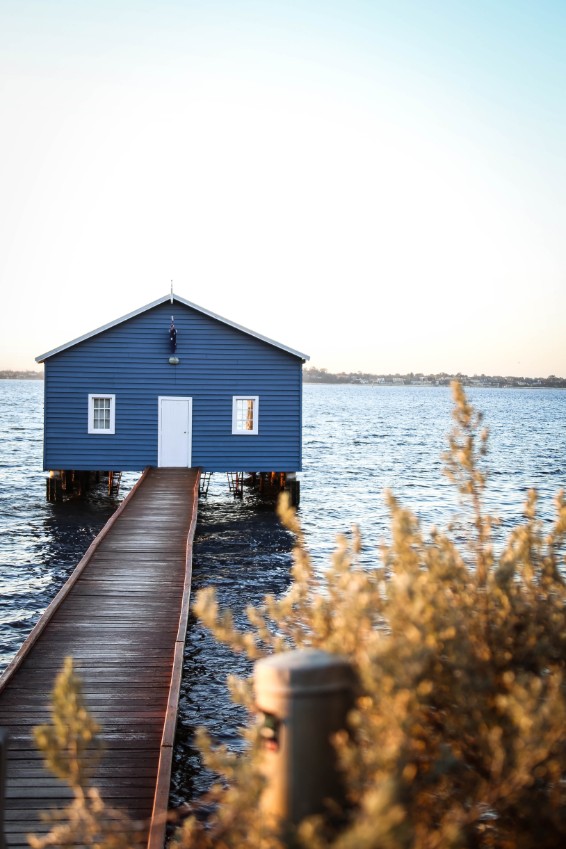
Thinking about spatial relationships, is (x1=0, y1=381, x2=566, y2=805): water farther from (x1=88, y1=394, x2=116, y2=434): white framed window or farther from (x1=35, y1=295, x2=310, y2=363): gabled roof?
(x1=35, y1=295, x2=310, y2=363): gabled roof

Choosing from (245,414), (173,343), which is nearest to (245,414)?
(245,414)

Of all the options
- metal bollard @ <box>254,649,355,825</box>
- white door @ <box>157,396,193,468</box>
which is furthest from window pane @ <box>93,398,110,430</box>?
metal bollard @ <box>254,649,355,825</box>

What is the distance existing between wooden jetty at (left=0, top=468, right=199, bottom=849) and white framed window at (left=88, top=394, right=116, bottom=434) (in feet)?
29.8

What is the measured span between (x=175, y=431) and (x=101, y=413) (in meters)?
2.38

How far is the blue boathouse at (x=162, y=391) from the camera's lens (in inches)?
992

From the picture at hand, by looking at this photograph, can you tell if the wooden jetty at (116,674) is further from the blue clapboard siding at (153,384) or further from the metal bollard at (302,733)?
the blue clapboard siding at (153,384)

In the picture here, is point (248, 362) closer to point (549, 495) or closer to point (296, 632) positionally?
point (549, 495)

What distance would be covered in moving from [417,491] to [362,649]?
111ft

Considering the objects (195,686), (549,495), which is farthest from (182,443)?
(549,495)

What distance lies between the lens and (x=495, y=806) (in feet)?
10.5

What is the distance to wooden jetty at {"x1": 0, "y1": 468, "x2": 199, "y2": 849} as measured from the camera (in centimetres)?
695

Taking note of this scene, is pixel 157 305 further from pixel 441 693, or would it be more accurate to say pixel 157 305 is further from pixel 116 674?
pixel 441 693

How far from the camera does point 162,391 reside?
2527 cm

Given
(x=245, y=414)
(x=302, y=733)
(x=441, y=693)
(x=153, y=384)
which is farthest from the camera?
(x=245, y=414)
